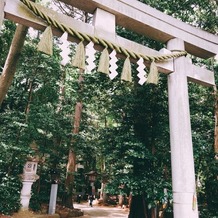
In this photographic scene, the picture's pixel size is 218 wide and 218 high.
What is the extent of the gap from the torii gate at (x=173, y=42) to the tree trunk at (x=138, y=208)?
4.26 meters

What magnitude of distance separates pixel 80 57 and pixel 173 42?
1.76 meters

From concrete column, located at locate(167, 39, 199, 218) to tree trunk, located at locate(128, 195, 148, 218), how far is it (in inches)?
166

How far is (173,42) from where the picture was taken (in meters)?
3.78

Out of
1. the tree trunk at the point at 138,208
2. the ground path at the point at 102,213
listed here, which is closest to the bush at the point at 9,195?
the ground path at the point at 102,213

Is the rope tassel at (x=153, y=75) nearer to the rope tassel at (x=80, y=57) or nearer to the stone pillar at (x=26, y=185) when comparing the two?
the rope tassel at (x=80, y=57)

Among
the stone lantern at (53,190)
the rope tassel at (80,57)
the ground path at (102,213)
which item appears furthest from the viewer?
the ground path at (102,213)

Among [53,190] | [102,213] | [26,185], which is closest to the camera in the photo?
[26,185]

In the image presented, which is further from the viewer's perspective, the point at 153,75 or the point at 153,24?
the point at 153,24

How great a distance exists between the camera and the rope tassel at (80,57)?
9.24 feet

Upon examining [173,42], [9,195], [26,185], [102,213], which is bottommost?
[102,213]

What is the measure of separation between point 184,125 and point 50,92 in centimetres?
812

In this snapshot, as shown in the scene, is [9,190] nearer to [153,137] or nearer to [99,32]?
[153,137]

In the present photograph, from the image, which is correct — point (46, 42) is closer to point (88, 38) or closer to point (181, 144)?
point (88, 38)

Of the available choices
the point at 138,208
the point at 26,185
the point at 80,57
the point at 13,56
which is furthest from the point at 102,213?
the point at 80,57
